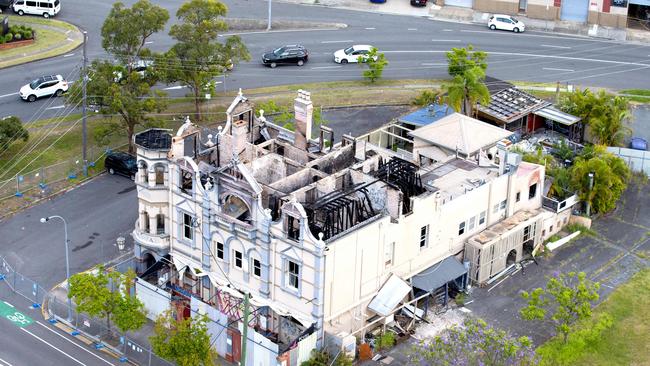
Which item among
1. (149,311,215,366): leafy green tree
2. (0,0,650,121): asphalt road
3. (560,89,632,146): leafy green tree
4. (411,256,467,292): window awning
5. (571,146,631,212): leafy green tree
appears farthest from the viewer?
(0,0,650,121): asphalt road

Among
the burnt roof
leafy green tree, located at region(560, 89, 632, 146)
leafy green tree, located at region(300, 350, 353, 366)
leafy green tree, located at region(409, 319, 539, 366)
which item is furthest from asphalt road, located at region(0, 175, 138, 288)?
leafy green tree, located at region(560, 89, 632, 146)

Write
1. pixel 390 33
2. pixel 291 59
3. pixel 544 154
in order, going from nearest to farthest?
pixel 544 154 < pixel 291 59 < pixel 390 33

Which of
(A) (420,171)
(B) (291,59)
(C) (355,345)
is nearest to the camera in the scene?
(C) (355,345)

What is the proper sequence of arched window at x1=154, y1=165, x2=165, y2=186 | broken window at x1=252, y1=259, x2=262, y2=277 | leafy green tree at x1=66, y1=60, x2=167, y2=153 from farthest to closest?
leafy green tree at x1=66, y1=60, x2=167, y2=153 < arched window at x1=154, y1=165, x2=165, y2=186 < broken window at x1=252, y1=259, x2=262, y2=277

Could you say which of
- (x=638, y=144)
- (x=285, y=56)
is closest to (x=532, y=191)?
(x=638, y=144)

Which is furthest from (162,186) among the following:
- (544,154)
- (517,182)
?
(544,154)

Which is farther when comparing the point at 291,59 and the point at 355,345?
the point at 291,59

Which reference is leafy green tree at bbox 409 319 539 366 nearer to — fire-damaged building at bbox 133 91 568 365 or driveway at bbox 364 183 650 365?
driveway at bbox 364 183 650 365

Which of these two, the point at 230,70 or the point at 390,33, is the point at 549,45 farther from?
the point at 230,70

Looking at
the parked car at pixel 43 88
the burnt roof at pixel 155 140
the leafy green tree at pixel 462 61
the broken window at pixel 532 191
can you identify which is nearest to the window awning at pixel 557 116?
the leafy green tree at pixel 462 61
